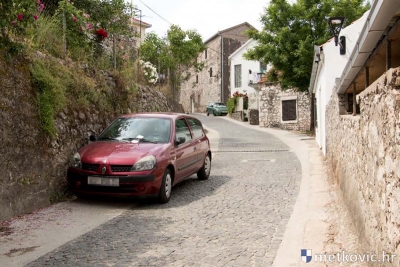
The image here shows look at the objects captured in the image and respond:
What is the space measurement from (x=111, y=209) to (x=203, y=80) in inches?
1888

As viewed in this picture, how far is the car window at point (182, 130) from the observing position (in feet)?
27.2

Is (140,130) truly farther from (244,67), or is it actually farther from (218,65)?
(218,65)

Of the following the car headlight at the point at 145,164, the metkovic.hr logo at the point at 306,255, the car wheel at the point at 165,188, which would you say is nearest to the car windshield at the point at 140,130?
the car wheel at the point at 165,188

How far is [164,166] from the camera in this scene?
717 cm

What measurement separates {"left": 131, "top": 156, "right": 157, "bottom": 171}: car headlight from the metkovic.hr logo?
9.89 feet

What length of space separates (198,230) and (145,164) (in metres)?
1.73

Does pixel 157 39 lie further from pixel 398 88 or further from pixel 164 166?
pixel 398 88

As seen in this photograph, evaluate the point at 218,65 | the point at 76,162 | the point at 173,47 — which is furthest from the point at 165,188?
the point at 218,65

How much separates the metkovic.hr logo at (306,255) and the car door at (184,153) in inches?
136

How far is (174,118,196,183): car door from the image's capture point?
7.91 meters

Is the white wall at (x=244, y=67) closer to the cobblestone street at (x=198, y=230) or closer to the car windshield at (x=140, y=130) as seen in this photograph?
the cobblestone street at (x=198, y=230)

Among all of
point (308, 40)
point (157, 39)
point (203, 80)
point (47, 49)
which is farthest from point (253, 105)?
point (47, 49)

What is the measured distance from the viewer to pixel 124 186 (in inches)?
266

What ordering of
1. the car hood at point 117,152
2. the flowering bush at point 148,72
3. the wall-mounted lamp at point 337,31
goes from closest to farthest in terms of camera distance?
the car hood at point 117,152 < the wall-mounted lamp at point 337,31 < the flowering bush at point 148,72
